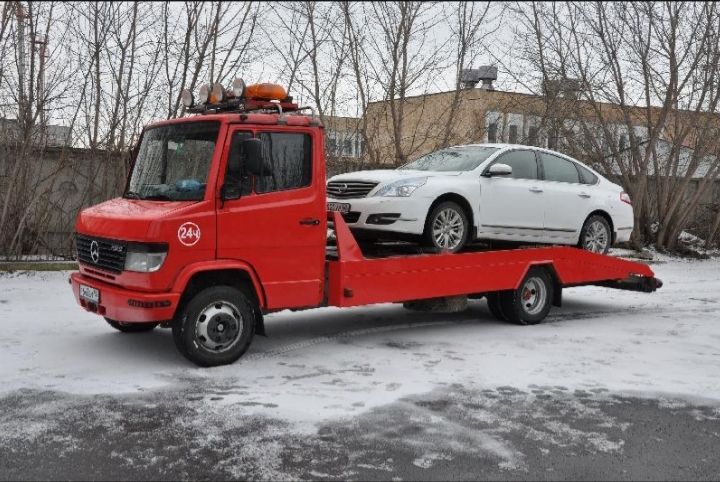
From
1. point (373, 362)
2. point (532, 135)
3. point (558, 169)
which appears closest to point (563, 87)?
point (532, 135)

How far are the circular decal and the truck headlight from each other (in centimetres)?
16

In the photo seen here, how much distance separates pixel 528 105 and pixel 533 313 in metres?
10.6

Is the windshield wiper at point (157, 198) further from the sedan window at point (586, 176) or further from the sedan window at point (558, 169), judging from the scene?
the sedan window at point (586, 176)

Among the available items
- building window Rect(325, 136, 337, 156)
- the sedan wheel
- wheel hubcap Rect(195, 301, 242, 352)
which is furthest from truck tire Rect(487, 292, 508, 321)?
building window Rect(325, 136, 337, 156)

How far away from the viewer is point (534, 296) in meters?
9.24

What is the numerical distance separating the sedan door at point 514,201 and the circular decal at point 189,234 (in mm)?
3486

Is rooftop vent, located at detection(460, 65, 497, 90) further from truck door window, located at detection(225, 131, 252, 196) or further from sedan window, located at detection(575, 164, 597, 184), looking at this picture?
truck door window, located at detection(225, 131, 252, 196)

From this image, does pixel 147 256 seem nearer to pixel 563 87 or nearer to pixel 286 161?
pixel 286 161

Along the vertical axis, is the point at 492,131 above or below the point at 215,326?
above

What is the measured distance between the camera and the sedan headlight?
778 centimetres

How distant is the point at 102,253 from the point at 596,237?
6.31 meters

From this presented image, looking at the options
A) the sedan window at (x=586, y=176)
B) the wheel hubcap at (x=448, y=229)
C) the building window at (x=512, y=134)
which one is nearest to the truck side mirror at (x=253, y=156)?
the wheel hubcap at (x=448, y=229)

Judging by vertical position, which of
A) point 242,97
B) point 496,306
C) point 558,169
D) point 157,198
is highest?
point 242,97

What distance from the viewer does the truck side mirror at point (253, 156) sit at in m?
6.46
